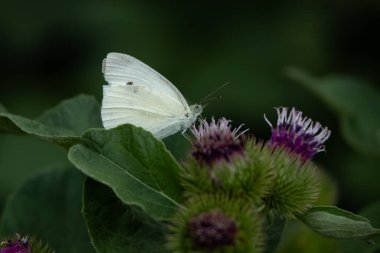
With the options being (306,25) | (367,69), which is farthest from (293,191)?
(306,25)

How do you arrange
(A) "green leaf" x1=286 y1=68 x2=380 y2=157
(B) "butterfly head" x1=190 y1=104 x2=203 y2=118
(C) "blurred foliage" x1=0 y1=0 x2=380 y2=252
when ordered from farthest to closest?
(C) "blurred foliage" x1=0 y1=0 x2=380 y2=252
(A) "green leaf" x1=286 y1=68 x2=380 y2=157
(B) "butterfly head" x1=190 y1=104 x2=203 y2=118

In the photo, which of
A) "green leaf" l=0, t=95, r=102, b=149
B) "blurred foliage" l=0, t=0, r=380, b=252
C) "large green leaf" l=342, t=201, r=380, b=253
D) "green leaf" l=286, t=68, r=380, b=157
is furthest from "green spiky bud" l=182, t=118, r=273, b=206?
"blurred foliage" l=0, t=0, r=380, b=252

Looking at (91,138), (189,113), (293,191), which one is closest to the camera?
(91,138)

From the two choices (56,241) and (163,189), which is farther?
(56,241)

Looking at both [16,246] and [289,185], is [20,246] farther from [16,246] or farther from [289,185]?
[289,185]

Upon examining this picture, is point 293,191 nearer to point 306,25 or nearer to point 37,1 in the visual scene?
point 306,25

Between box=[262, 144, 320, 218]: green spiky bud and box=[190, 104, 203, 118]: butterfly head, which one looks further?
box=[190, 104, 203, 118]: butterfly head

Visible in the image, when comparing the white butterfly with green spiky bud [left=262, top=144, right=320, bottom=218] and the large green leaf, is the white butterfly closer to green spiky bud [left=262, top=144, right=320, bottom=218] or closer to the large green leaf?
green spiky bud [left=262, top=144, right=320, bottom=218]
